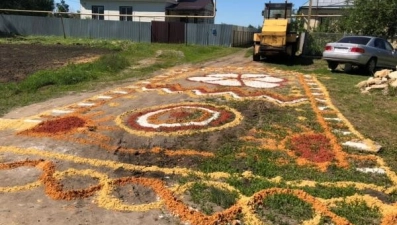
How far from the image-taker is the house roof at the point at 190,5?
1469 inches

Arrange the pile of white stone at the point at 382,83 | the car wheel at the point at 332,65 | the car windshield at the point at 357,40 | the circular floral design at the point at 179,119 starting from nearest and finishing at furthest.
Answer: the circular floral design at the point at 179,119
the pile of white stone at the point at 382,83
the car windshield at the point at 357,40
the car wheel at the point at 332,65

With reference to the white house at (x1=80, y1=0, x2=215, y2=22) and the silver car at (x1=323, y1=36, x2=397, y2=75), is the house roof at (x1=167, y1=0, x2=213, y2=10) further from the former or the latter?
the silver car at (x1=323, y1=36, x2=397, y2=75)

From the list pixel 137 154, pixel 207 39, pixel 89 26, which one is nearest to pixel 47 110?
pixel 137 154

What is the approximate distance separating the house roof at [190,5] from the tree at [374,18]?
16.7 m

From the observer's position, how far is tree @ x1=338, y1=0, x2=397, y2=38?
22875 mm

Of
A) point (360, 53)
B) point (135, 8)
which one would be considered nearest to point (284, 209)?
point (360, 53)

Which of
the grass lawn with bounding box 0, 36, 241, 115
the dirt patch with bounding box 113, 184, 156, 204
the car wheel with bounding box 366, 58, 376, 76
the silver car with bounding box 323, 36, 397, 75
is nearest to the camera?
the dirt patch with bounding box 113, 184, 156, 204

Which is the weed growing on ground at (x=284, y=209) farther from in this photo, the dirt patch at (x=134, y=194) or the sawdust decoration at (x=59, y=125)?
the sawdust decoration at (x=59, y=125)

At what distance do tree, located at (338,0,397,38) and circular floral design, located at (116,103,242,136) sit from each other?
1822 centimetres

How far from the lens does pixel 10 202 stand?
14.7 ft

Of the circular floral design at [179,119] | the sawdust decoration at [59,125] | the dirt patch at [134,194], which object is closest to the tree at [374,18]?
the circular floral design at [179,119]

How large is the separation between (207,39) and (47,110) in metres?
20.5

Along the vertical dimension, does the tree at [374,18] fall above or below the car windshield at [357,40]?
above

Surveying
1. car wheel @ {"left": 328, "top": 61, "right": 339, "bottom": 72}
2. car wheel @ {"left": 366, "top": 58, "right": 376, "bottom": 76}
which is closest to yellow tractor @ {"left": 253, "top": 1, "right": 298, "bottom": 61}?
car wheel @ {"left": 328, "top": 61, "right": 339, "bottom": 72}
